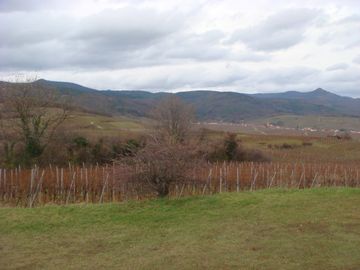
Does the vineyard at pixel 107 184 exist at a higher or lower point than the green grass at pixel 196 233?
lower

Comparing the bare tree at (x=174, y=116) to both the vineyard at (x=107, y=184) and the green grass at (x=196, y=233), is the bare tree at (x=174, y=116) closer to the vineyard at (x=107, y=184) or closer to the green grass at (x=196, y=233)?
the vineyard at (x=107, y=184)

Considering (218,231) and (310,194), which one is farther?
(310,194)

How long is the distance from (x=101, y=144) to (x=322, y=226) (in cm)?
3263

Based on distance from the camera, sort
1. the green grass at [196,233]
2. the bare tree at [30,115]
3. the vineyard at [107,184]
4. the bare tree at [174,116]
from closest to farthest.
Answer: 1. the green grass at [196,233]
2. the vineyard at [107,184]
3. the bare tree at [30,115]
4. the bare tree at [174,116]

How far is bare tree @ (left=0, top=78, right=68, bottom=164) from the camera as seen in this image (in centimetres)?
3856

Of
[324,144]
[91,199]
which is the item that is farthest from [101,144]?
[324,144]

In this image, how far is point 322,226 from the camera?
12.4 meters

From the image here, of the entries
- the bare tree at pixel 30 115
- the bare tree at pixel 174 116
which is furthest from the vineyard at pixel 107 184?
the bare tree at pixel 174 116

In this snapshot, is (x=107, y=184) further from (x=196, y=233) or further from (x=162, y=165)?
(x=196, y=233)

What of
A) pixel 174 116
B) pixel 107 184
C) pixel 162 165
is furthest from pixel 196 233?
pixel 174 116

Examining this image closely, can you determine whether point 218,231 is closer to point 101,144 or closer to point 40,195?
point 40,195

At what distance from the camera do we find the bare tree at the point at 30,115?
3856 centimetres

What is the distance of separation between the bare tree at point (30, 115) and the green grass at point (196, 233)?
23501mm

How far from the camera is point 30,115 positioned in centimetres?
3916
